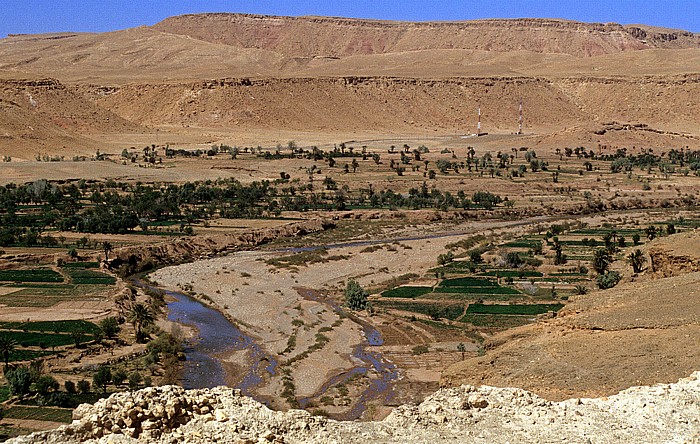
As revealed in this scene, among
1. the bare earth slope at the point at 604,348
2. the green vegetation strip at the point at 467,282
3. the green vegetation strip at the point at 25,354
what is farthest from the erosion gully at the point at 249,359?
the bare earth slope at the point at 604,348

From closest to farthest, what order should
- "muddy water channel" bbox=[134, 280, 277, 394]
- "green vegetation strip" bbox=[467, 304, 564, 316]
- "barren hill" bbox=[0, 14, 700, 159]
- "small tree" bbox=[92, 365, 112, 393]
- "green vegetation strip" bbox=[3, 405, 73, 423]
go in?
"green vegetation strip" bbox=[3, 405, 73, 423], "small tree" bbox=[92, 365, 112, 393], "muddy water channel" bbox=[134, 280, 277, 394], "green vegetation strip" bbox=[467, 304, 564, 316], "barren hill" bbox=[0, 14, 700, 159]

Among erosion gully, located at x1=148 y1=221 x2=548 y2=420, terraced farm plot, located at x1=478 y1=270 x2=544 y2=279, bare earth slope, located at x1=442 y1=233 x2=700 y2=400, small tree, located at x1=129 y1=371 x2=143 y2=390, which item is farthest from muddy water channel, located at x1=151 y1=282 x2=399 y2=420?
terraced farm plot, located at x1=478 y1=270 x2=544 y2=279

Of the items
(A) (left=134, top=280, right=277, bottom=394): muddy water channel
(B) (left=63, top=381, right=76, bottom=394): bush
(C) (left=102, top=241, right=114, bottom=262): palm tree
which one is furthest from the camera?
(C) (left=102, top=241, right=114, bottom=262): palm tree

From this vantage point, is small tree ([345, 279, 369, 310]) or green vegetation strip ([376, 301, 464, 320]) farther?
small tree ([345, 279, 369, 310])

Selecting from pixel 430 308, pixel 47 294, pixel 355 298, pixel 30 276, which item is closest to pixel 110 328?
pixel 47 294

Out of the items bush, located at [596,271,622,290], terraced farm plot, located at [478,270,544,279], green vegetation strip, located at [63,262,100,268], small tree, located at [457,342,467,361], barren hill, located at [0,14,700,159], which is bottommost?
terraced farm plot, located at [478,270,544,279]

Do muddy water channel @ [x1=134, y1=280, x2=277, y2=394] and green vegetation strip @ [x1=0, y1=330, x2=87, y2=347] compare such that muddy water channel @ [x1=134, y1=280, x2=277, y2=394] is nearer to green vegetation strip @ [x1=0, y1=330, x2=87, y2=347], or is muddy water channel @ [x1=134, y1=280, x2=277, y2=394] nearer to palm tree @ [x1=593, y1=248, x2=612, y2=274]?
green vegetation strip @ [x1=0, y1=330, x2=87, y2=347]

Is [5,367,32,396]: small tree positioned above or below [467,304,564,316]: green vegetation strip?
above
